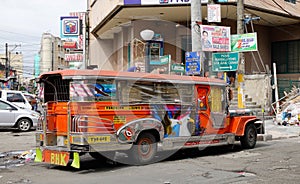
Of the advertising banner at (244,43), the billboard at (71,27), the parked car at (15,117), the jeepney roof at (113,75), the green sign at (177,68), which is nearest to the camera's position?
the jeepney roof at (113,75)

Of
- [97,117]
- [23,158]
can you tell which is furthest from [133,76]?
[23,158]

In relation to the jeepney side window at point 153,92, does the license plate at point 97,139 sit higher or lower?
lower

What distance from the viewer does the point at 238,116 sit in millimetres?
12414

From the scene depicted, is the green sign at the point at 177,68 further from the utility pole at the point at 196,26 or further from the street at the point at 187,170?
the street at the point at 187,170

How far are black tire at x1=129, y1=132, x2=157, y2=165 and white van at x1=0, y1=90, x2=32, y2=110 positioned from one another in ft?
41.1

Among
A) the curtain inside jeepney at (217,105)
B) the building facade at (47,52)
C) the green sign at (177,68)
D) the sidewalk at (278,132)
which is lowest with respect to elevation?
the sidewalk at (278,132)

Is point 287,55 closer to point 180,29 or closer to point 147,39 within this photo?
point 180,29

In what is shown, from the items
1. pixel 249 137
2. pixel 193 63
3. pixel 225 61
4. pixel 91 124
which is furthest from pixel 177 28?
pixel 91 124

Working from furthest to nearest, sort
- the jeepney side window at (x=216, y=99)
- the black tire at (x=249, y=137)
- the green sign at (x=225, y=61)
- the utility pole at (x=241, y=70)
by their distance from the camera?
the utility pole at (x=241, y=70) < the green sign at (x=225, y=61) < the black tire at (x=249, y=137) < the jeepney side window at (x=216, y=99)

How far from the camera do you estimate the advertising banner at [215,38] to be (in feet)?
49.2

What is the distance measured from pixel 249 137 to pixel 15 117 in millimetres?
10829

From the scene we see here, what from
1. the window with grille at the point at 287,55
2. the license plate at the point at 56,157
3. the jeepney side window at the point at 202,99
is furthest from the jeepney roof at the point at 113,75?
the window with grille at the point at 287,55

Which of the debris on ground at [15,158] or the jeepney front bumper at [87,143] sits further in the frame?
the debris on ground at [15,158]

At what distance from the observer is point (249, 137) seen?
1265cm
